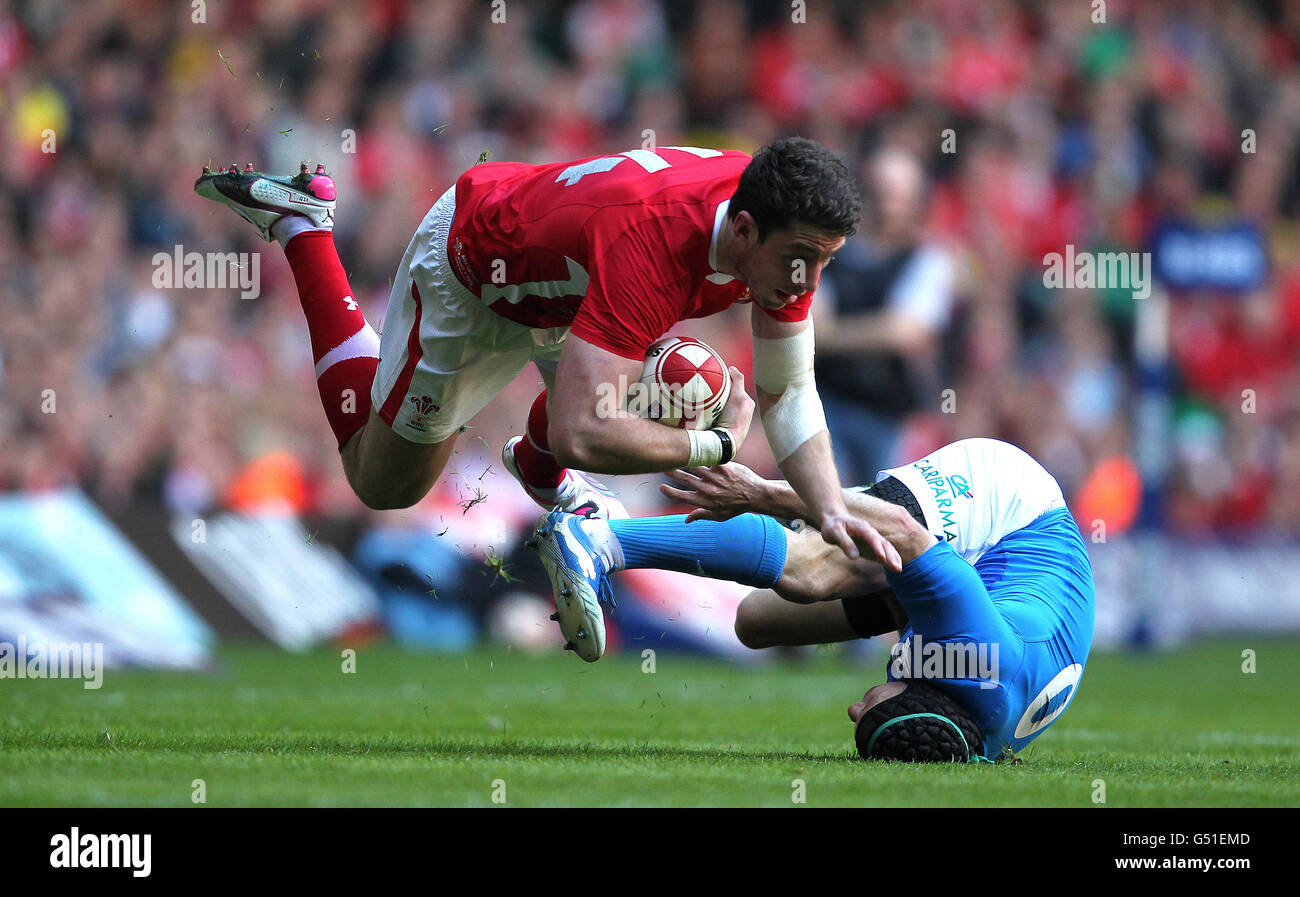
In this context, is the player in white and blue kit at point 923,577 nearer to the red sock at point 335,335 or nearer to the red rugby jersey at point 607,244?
the red rugby jersey at point 607,244

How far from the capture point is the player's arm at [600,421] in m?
5.17

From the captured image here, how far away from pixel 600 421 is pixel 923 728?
1431 mm

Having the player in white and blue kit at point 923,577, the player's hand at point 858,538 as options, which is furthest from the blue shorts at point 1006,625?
the player's hand at point 858,538

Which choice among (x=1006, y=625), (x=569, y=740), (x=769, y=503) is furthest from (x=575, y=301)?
(x=1006, y=625)

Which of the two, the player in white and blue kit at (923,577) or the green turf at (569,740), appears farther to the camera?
the player in white and blue kit at (923,577)

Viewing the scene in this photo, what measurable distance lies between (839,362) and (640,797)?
636 cm

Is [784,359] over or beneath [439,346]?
beneath

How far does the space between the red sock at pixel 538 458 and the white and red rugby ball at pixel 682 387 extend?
1.07 m

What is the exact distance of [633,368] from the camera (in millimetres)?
5270

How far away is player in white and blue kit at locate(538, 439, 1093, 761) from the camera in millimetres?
5312

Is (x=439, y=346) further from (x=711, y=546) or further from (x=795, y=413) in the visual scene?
(x=795, y=413)

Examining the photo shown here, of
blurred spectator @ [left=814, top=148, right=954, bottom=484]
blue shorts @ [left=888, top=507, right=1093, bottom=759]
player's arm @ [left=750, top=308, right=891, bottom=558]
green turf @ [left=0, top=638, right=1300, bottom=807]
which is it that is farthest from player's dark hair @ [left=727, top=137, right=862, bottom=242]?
blurred spectator @ [left=814, top=148, right=954, bottom=484]

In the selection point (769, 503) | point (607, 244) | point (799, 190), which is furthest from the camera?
point (769, 503)

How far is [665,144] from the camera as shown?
15.3 metres
